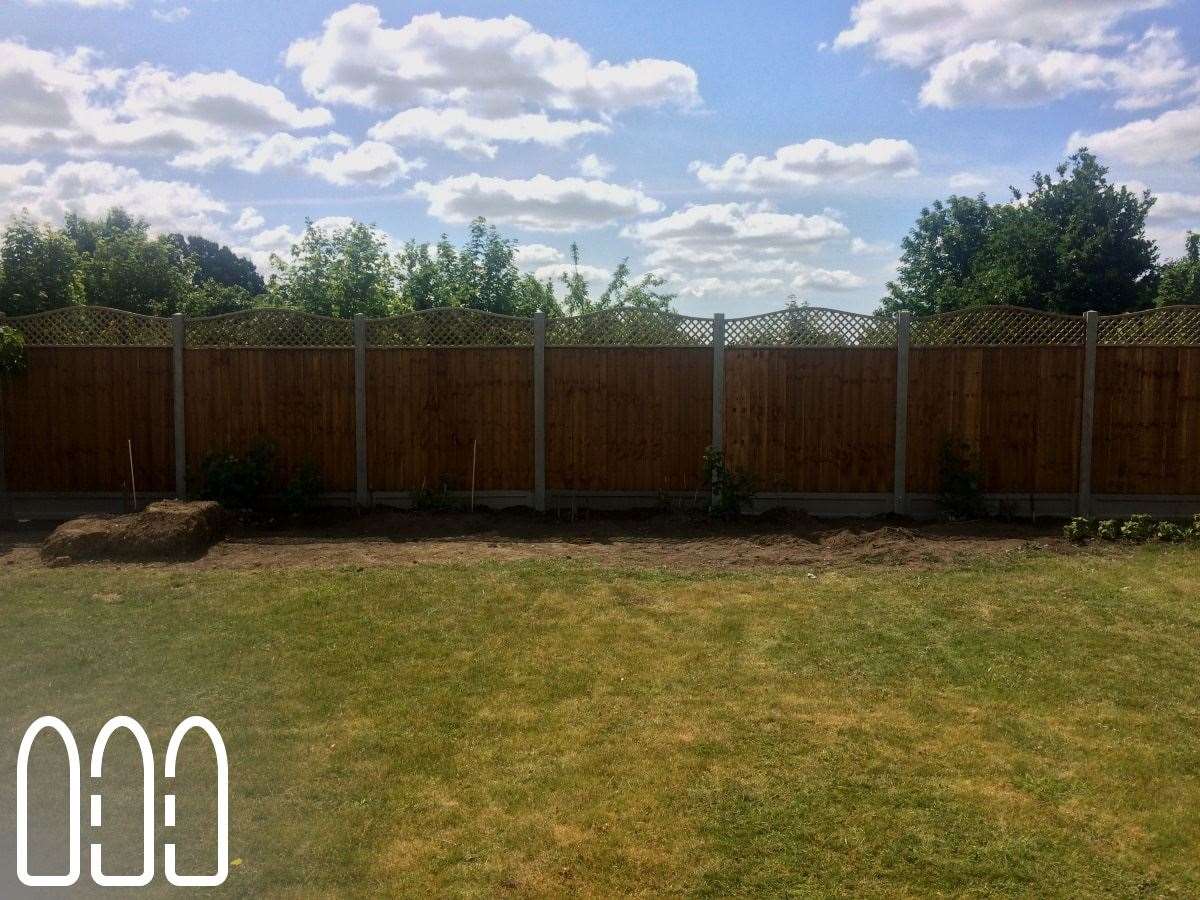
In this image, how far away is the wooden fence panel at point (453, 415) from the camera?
10016 mm

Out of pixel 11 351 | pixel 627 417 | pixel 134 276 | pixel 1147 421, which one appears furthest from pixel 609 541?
pixel 134 276

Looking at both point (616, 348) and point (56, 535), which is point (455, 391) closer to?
point (616, 348)

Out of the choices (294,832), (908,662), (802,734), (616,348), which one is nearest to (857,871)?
(802,734)

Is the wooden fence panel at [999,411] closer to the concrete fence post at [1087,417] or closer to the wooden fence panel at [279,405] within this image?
the concrete fence post at [1087,417]

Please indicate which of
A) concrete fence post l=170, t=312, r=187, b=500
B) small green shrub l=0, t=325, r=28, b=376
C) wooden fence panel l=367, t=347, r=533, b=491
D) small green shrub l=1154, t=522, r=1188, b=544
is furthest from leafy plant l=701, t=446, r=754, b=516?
small green shrub l=0, t=325, r=28, b=376

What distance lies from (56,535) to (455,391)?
3.86 meters

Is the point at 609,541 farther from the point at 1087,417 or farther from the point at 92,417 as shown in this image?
the point at 92,417

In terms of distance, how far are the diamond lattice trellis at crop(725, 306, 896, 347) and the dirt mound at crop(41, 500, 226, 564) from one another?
17.7 feet

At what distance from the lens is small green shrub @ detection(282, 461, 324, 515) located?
9758 mm

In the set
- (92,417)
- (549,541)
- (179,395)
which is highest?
(179,395)

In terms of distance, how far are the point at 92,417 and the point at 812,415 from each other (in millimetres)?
7564

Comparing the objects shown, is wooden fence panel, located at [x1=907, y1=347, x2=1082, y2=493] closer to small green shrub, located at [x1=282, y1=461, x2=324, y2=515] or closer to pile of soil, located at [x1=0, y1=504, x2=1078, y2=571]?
pile of soil, located at [x1=0, y1=504, x2=1078, y2=571]

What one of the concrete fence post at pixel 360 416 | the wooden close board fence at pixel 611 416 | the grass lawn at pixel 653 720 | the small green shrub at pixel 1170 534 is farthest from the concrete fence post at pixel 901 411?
the concrete fence post at pixel 360 416

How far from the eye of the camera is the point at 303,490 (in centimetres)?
981
